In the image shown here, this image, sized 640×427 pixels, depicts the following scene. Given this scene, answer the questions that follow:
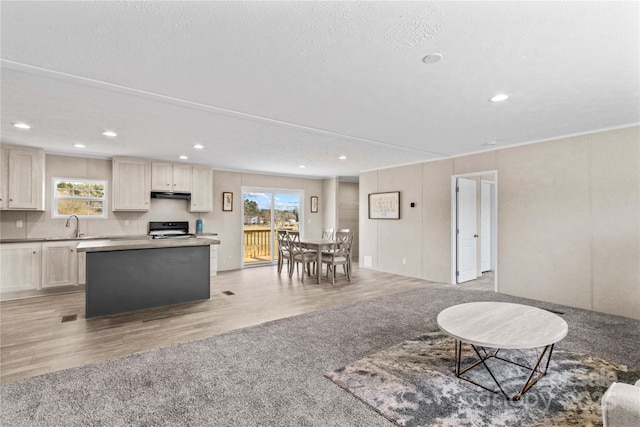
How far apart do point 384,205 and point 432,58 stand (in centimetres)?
510

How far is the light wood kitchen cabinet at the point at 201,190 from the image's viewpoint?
22.1 ft

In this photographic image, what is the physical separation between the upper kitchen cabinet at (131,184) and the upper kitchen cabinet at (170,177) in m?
0.11

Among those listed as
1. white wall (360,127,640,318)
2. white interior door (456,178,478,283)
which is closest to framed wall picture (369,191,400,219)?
white wall (360,127,640,318)

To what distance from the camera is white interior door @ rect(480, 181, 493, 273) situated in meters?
6.80

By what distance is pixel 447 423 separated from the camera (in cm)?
194

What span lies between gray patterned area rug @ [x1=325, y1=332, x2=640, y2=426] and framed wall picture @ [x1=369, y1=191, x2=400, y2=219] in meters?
4.18

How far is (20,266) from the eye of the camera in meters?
4.88

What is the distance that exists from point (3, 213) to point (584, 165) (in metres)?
9.03

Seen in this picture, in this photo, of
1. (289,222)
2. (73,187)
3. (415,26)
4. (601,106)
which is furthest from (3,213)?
(601,106)

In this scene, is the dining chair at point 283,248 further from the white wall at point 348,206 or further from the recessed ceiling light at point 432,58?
the recessed ceiling light at point 432,58

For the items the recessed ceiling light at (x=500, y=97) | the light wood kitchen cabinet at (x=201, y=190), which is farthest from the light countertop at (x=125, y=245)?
the recessed ceiling light at (x=500, y=97)

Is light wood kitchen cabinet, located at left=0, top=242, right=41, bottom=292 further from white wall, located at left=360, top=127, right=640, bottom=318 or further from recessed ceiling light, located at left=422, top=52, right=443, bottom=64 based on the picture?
white wall, located at left=360, top=127, right=640, bottom=318

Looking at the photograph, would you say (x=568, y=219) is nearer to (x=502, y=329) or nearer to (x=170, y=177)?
(x=502, y=329)

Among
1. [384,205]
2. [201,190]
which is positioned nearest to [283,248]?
[201,190]
